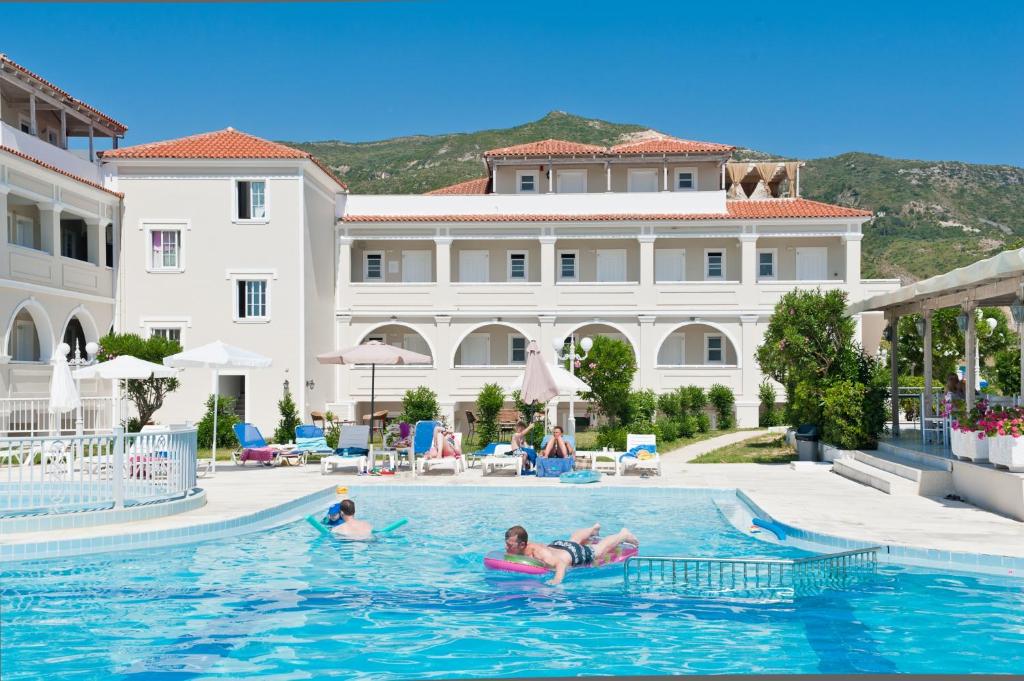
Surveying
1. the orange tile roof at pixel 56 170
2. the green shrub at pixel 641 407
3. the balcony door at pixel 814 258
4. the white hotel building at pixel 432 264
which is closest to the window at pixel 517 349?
the white hotel building at pixel 432 264

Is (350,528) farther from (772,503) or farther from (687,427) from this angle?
(687,427)

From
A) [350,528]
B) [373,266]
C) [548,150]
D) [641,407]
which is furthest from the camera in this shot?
[548,150]

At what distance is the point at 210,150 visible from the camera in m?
31.8

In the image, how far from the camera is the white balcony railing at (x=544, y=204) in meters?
35.1

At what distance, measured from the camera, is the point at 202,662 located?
7.61 metres

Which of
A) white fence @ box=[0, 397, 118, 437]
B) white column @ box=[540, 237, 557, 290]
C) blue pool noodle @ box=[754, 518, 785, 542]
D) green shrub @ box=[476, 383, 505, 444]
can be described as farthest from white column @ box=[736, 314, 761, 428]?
blue pool noodle @ box=[754, 518, 785, 542]

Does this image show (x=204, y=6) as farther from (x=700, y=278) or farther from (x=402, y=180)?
(x=402, y=180)

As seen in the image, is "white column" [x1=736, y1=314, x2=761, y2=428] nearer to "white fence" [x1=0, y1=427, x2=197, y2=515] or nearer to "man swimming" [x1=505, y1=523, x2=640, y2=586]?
"white fence" [x1=0, y1=427, x2=197, y2=515]

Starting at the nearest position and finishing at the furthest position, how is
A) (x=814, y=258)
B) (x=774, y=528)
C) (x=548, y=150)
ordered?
(x=774, y=528)
(x=814, y=258)
(x=548, y=150)

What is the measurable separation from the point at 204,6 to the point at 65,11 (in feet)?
3.20

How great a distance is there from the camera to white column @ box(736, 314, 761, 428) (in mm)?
33531

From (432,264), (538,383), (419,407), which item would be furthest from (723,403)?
(538,383)

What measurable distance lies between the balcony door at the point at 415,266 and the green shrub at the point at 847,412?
1936 centimetres

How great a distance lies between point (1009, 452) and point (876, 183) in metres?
84.6
